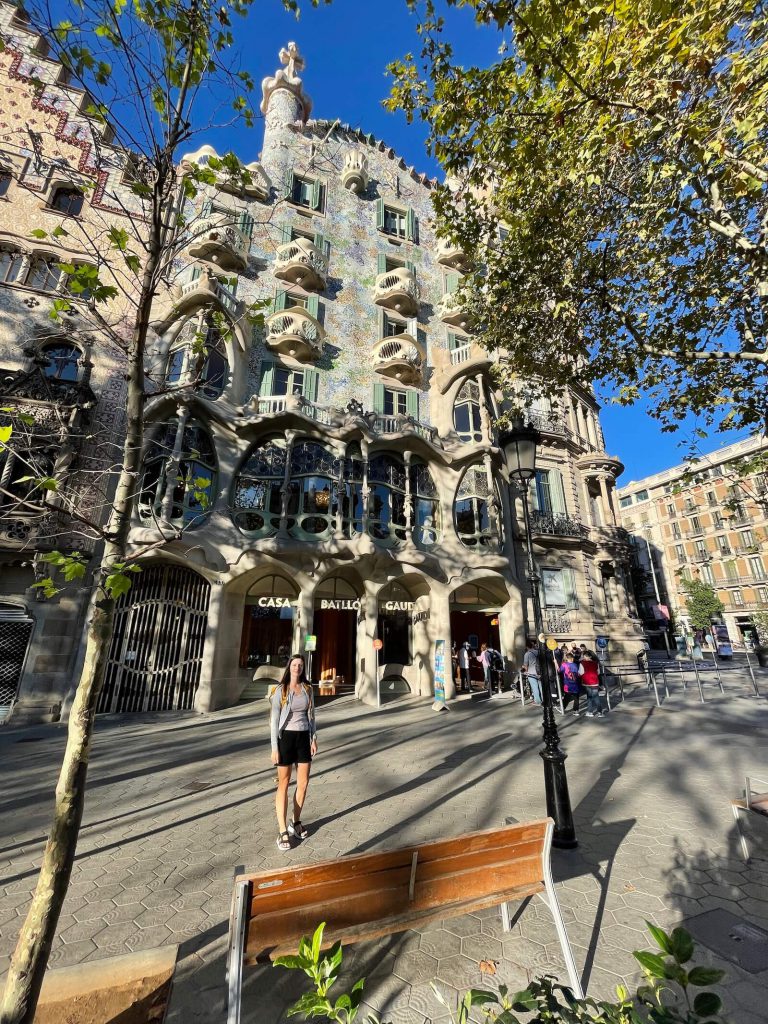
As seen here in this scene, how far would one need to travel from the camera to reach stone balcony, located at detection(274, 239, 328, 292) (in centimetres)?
1934

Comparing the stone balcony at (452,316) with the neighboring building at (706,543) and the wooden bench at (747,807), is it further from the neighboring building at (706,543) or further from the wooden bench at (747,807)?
the neighboring building at (706,543)

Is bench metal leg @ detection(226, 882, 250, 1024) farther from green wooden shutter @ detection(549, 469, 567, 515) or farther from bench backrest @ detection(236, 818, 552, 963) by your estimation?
green wooden shutter @ detection(549, 469, 567, 515)

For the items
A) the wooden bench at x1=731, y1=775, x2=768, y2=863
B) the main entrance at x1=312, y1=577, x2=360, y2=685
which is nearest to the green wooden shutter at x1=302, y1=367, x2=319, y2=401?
the main entrance at x1=312, y1=577, x2=360, y2=685

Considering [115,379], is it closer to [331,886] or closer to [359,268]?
[359,268]

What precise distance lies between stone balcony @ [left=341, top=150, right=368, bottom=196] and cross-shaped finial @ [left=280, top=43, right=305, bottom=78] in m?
7.39

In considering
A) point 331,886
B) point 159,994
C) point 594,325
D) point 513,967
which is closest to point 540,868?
point 513,967

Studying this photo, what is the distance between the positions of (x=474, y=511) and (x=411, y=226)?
1725cm

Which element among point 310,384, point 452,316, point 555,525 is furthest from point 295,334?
point 555,525

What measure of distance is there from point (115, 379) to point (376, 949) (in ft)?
54.9

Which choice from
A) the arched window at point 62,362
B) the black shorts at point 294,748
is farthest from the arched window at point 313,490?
the black shorts at point 294,748

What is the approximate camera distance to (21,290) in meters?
14.8

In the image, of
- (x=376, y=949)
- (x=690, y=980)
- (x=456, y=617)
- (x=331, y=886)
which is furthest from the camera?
(x=456, y=617)

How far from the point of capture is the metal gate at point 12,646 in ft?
39.9

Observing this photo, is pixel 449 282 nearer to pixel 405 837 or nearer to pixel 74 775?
pixel 405 837
